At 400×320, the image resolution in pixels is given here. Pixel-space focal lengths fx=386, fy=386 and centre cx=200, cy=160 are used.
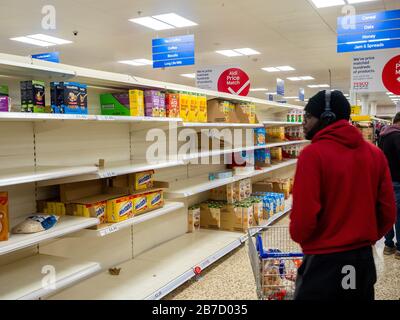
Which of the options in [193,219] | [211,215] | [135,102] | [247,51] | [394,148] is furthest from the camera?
[247,51]

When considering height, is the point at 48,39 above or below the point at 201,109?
above

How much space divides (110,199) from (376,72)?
663 centimetres

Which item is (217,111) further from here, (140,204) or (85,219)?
(85,219)

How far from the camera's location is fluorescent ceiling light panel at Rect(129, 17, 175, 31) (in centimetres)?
802

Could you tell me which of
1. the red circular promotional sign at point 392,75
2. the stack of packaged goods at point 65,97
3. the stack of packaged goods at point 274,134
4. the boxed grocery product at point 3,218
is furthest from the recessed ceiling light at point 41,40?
the boxed grocery product at point 3,218

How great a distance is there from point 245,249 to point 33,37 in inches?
296

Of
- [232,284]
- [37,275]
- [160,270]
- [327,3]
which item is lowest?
[232,284]

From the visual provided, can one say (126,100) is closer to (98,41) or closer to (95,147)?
(95,147)

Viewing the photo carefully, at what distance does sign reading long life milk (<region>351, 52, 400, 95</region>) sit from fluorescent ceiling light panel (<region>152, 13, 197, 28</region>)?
3.57 metres

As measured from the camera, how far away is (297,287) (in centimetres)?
198

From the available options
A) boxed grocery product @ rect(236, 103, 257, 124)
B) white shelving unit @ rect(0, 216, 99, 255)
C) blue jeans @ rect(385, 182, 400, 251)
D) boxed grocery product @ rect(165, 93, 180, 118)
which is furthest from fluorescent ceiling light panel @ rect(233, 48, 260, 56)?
white shelving unit @ rect(0, 216, 99, 255)

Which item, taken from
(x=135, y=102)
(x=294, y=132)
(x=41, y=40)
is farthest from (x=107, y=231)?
(x=41, y=40)

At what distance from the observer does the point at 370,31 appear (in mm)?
6602
